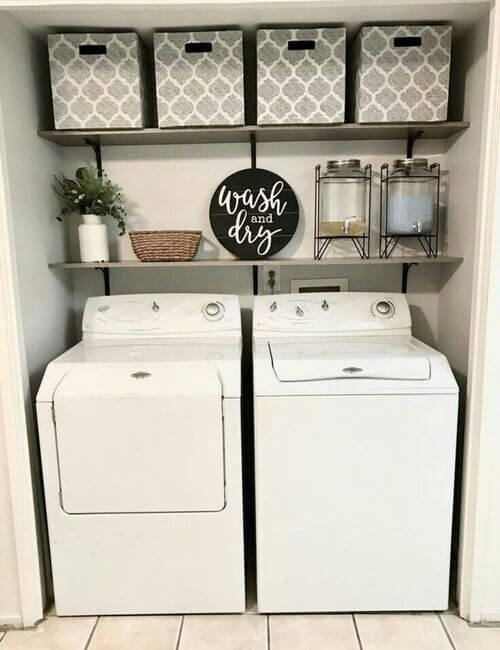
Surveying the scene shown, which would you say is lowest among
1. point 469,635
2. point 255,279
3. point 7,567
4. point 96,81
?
point 469,635

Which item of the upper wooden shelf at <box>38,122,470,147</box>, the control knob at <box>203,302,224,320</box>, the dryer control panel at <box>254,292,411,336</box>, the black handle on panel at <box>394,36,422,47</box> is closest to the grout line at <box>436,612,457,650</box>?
the dryer control panel at <box>254,292,411,336</box>

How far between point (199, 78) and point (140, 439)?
4.29 ft

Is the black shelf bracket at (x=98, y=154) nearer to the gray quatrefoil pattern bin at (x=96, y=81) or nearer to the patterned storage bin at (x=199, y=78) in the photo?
the gray quatrefoil pattern bin at (x=96, y=81)

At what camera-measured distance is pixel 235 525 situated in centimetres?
179

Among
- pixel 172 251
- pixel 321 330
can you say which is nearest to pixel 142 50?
pixel 172 251

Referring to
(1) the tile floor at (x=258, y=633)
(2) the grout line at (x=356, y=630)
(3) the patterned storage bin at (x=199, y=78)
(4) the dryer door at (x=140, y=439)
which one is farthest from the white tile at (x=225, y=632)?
(3) the patterned storage bin at (x=199, y=78)

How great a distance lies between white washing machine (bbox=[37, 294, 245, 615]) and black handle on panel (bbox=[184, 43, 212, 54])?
3.58 ft

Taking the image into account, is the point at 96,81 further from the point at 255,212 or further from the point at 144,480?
the point at 144,480

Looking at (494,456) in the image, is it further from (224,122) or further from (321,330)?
(224,122)

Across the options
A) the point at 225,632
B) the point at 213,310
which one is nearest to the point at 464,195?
the point at 213,310

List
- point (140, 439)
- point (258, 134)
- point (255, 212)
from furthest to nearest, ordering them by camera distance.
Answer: point (255, 212), point (258, 134), point (140, 439)

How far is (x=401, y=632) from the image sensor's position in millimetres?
1768

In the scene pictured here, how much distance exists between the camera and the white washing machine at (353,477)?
5.56 feet

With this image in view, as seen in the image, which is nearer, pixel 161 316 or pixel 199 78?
pixel 199 78
